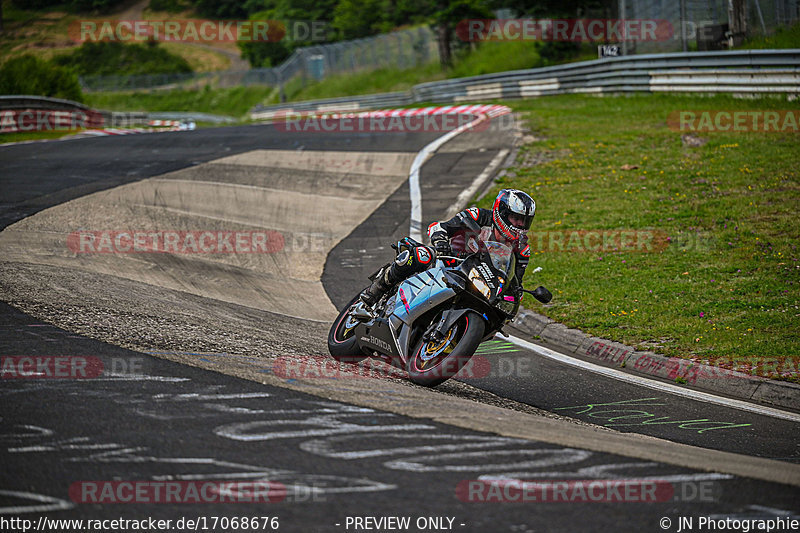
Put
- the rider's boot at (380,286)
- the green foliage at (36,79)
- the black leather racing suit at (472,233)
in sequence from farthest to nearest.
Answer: the green foliage at (36,79) → the rider's boot at (380,286) → the black leather racing suit at (472,233)

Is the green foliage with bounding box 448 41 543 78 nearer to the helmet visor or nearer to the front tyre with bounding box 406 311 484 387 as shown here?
the helmet visor

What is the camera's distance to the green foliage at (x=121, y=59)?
76000 millimetres

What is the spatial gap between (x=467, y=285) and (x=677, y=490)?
285 centimetres

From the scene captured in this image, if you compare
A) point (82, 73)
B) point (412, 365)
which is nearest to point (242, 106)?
point (82, 73)

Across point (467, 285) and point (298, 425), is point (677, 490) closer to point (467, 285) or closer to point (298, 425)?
point (298, 425)

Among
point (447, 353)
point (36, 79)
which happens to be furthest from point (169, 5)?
point (447, 353)

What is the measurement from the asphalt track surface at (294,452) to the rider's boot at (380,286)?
166 centimetres

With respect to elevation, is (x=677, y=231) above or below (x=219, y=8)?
below

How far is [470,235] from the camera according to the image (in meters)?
7.23

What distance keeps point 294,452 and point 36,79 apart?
36.1 m

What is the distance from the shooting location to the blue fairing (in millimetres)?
6814
